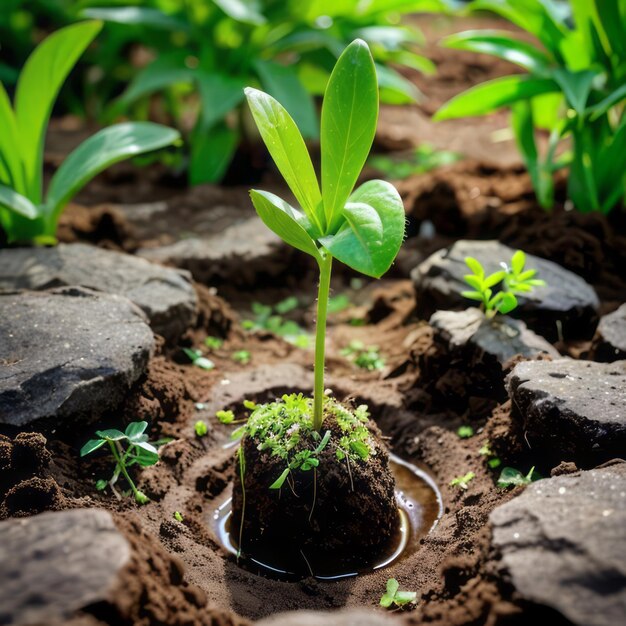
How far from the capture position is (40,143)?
3059 mm

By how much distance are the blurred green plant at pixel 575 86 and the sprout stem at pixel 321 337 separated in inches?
73.6

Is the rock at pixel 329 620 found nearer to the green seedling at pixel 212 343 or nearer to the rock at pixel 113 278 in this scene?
the rock at pixel 113 278

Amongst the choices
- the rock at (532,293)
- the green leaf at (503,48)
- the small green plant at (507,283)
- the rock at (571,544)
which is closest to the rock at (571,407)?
the rock at (571,544)

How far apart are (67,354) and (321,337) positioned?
2.58ft

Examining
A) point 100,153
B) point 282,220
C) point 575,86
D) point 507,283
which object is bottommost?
point 507,283

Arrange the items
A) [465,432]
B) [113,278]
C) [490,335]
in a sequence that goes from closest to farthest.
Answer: [465,432]
[490,335]
[113,278]

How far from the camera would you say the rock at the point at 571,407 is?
6.07ft

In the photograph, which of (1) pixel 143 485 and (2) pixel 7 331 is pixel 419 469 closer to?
(1) pixel 143 485

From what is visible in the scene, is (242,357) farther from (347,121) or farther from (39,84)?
(39,84)

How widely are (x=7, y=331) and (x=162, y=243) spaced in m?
1.41

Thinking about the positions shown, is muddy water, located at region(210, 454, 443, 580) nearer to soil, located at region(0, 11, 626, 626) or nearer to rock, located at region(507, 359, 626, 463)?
soil, located at region(0, 11, 626, 626)

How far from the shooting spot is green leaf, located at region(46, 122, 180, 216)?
2920mm

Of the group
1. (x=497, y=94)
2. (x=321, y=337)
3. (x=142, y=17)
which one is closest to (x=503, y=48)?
(x=497, y=94)

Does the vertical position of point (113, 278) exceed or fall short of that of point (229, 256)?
it exceeds it
